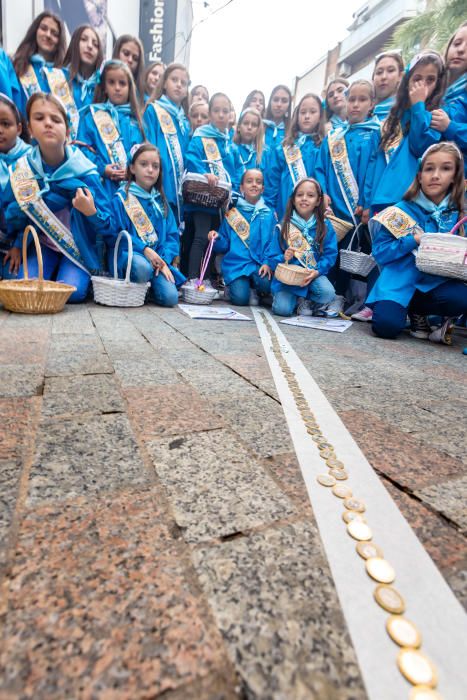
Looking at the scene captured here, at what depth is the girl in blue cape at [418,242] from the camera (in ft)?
7.72

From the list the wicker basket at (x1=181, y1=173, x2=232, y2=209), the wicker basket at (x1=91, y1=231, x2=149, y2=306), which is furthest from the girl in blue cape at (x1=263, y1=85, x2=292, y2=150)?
the wicker basket at (x1=91, y1=231, x2=149, y2=306)

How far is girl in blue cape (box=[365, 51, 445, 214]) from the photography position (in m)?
2.67

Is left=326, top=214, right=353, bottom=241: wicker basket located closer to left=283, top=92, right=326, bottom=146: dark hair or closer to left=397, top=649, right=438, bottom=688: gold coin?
left=283, top=92, right=326, bottom=146: dark hair

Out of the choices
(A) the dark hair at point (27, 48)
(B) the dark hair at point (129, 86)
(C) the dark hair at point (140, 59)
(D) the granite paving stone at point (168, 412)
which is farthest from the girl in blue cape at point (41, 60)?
(D) the granite paving stone at point (168, 412)

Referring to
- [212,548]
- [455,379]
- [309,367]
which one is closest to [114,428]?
[212,548]

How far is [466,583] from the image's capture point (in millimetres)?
477

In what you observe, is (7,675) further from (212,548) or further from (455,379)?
(455,379)

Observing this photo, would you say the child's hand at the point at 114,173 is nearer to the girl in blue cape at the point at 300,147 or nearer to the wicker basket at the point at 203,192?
the wicker basket at the point at 203,192

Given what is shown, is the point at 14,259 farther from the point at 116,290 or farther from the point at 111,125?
the point at 111,125

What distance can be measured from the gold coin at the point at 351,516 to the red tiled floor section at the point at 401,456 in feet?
0.47

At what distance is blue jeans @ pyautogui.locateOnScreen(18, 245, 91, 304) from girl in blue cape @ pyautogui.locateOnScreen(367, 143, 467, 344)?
6.82ft

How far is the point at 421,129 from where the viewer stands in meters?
2.70

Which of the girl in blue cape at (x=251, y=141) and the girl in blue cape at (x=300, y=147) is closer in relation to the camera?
the girl in blue cape at (x=300, y=147)

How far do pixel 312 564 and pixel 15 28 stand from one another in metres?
7.19
